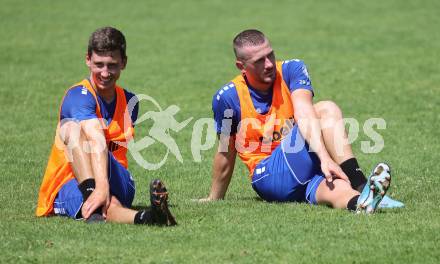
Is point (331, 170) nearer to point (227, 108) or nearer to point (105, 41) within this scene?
point (227, 108)

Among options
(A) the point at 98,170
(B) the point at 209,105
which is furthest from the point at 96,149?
(B) the point at 209,105

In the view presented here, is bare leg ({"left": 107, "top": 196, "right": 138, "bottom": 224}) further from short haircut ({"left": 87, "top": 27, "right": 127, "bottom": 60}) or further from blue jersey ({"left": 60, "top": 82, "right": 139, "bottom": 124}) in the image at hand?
short haircut ({"left": 87, "top": 27, "right": 127, "bottom": 60})

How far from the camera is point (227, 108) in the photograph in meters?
9.45

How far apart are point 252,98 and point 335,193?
141 cm

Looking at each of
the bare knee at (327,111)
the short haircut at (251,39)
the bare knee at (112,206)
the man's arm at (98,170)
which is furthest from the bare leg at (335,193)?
the man's arm at (98,170)

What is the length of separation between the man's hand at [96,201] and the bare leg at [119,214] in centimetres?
6

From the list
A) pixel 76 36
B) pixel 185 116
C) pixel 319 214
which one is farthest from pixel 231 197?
pixel 76 36

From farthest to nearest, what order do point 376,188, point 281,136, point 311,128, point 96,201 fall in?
point 281,136 < point 311,128 < point 96,201 < point 376,188

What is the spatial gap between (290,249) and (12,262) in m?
2.09

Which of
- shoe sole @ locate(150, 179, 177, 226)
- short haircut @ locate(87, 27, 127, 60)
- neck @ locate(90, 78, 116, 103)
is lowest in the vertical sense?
shoe sole @ locate(150, 179, 177, 226)

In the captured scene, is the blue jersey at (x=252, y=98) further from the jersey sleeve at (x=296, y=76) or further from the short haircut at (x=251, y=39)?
the short haircut at (x=251, y=39)

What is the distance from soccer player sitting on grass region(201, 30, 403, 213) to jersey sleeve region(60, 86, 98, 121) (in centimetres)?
140

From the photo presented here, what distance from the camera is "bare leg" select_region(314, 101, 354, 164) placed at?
896 centimetres

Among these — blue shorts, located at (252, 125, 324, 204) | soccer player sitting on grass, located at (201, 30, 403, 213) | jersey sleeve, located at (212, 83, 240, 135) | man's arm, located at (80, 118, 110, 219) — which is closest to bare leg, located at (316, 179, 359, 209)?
soccer player sitting on grass, located at (201, 30, 403, 213)
